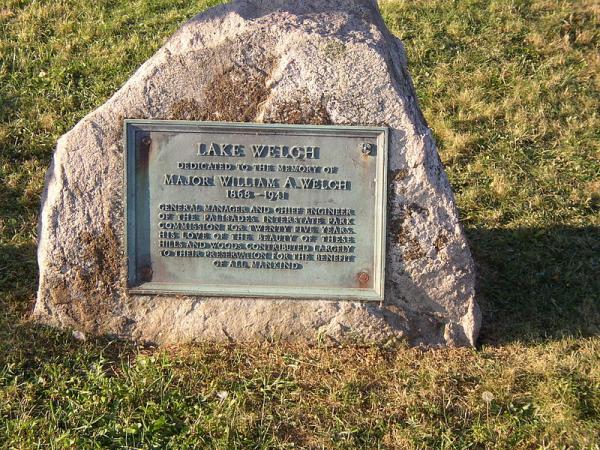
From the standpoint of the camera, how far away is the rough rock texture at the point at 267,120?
3.90m

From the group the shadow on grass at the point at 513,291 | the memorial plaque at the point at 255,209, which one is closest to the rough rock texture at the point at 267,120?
the memorial plaque at the point at 255,209

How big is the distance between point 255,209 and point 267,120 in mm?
492

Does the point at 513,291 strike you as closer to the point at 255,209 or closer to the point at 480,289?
the point at 480,289

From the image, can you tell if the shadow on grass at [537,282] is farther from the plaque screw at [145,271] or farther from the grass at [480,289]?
the plaque screw at [145,271]

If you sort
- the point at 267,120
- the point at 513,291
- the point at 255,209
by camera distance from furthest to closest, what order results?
the point at 513,291 → the point at 255,209 → the point at 267,120

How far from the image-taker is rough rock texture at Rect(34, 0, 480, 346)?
390 centimetres

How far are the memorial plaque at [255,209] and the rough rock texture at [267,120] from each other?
0.24 ft

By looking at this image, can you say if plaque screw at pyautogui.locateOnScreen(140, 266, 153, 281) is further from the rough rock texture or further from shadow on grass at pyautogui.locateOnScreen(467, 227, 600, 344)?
shadow on grass at pyautogui.locateOnScreen(467, 227, 600, 344)

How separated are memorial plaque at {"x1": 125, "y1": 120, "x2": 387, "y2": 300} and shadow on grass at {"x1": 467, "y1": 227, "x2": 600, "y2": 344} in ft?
3.17

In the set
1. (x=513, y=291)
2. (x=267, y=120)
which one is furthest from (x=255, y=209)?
(x=513, y=291)

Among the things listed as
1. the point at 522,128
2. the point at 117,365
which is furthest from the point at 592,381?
the point at 522,128

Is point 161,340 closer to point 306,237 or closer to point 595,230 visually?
point 306,237

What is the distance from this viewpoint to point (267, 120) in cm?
394

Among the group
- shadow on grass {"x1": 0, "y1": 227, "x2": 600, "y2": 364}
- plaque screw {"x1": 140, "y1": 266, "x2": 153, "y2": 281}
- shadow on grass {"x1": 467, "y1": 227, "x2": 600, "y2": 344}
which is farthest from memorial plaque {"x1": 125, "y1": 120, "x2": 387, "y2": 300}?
shadow on grass {"x1": 467, "y1": 227, "x2": 600, "y2": 344}
